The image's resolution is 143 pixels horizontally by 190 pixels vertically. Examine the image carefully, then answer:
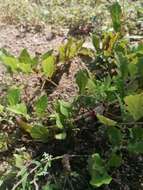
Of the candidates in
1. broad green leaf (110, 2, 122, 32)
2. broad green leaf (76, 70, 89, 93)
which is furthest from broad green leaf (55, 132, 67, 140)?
broad green leaf (110, 2, 122, 32)

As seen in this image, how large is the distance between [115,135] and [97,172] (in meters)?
0.17

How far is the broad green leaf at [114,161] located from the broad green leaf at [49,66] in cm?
59

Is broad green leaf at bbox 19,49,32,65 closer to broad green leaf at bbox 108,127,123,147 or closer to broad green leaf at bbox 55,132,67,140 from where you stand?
broad green leaf at bbox 55,132,67,140

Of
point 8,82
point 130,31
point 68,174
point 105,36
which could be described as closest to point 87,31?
point 130,31

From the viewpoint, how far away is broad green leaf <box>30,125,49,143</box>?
7.14 feet

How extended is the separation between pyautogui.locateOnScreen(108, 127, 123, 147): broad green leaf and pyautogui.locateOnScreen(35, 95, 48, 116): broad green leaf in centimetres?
33

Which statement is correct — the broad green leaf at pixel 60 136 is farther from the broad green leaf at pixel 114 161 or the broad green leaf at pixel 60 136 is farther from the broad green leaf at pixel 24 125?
the broad green leaf at pixel 114 161

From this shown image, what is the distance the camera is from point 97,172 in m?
2.05

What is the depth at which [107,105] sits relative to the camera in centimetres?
229

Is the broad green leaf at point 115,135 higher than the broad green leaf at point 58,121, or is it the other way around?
the broad green leaf at point 58,121

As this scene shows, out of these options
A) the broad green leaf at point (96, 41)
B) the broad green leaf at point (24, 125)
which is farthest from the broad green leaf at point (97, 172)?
the broad green leaf at point (96, 41)

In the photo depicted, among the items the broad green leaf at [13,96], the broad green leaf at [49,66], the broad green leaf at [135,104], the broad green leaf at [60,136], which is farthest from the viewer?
the broad green leaf at [49,66]

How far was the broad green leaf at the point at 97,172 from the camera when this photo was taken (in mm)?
1995

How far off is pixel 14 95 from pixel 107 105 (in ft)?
1.39
